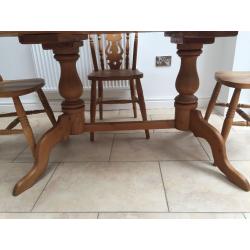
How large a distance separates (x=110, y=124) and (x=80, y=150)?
11.4 inches

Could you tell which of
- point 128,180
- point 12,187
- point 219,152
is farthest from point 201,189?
point 12,187

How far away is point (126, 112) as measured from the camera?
7.55 feet

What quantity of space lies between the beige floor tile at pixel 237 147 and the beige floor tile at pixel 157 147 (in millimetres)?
87

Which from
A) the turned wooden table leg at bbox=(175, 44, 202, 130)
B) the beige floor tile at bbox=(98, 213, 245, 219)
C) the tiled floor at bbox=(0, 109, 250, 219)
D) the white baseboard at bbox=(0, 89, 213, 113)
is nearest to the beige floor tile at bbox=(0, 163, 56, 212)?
the tiled floor at bbox=(0, 109, 250, 219)

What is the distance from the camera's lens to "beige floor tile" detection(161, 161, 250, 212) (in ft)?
3.22

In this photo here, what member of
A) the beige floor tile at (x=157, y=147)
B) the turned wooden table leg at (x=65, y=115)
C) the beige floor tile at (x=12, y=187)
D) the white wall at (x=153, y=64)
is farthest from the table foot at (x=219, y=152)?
the white wall at (x=153, y=64)

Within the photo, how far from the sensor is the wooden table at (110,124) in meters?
1.12

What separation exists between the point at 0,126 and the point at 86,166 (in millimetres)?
1102

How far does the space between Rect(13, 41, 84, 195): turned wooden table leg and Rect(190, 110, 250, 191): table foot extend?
25.5 inches

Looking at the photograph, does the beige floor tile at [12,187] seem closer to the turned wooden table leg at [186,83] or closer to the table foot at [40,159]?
the table foot at [40,159]

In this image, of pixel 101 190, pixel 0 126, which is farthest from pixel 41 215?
pixel 0 126

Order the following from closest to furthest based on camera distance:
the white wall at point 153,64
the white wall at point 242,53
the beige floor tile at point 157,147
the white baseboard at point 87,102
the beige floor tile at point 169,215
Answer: the beige floor tile at point 169,215 < the beige floor tile at point 157,147 < the white wall at point 242,53 < the white wall at point 153,64 < the white baseboard at point 87,102
